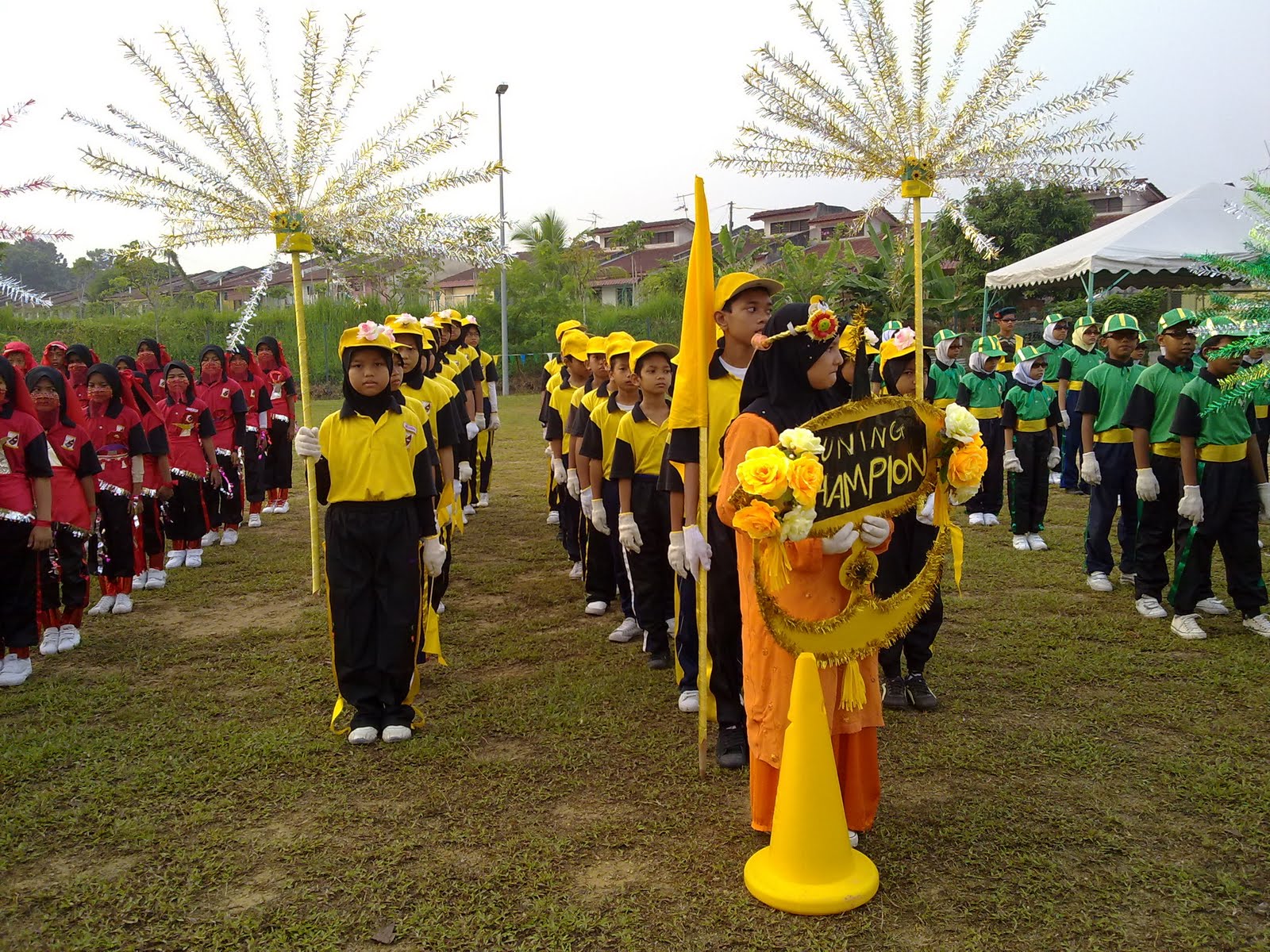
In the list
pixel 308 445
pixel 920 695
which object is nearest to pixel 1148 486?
pixel 920 695

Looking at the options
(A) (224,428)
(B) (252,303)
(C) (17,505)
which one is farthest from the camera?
(A) (224,428)

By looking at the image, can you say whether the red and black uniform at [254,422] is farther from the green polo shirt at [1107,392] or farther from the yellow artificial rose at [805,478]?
the yellow artificial rose at [805,478]

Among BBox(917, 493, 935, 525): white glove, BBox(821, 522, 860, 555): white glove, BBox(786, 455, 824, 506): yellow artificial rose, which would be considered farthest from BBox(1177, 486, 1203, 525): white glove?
BBox(786, 455, 824, 506): yellow artificial rose

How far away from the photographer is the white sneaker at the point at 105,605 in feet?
24.7

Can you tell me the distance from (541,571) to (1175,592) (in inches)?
197

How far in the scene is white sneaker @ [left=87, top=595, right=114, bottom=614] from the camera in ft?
24.7

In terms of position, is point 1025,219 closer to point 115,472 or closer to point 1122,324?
point 1122,324

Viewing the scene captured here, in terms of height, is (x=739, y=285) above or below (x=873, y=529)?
above

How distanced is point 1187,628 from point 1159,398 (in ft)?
5.05

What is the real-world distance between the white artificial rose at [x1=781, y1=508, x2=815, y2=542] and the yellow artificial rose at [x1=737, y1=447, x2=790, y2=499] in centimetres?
9

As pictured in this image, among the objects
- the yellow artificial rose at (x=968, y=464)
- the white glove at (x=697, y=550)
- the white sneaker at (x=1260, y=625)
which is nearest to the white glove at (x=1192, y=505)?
the white sneaker at (x=1260, y=625)

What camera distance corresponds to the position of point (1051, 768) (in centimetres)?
442

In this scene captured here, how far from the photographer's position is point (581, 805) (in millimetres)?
4184

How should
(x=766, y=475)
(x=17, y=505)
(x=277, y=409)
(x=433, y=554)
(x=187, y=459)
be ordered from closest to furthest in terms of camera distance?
(x=766, y=475) → (x=433, y=554) → (x=17, y=505) → (x=187, y=459) → (x=277, y=409)
